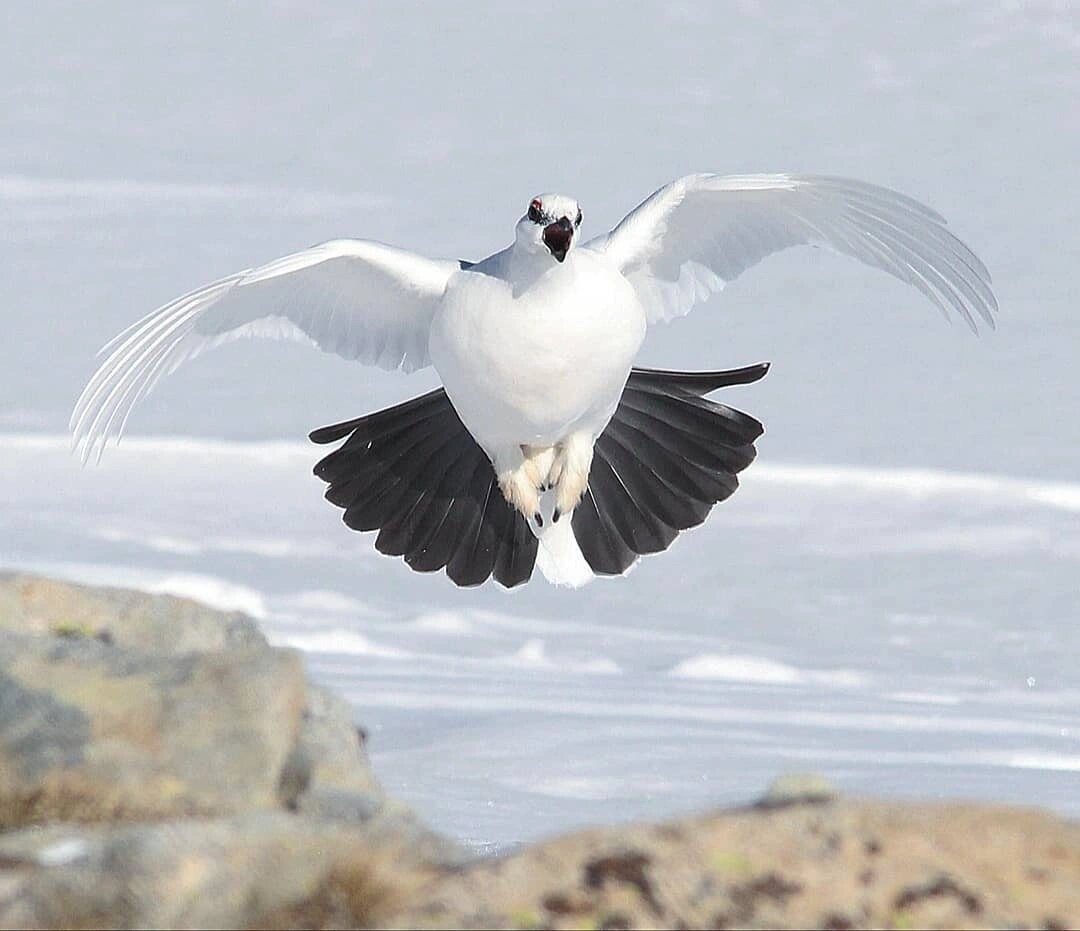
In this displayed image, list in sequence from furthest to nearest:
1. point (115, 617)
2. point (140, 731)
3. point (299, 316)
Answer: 1. point (299, 316)
2. point (115, 617)
3. point (140, 731)

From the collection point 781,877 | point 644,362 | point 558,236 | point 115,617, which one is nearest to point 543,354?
point 558,236

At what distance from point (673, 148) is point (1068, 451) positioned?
6.92 metres

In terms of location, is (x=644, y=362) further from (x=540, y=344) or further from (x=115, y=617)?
(x=115, y=617)

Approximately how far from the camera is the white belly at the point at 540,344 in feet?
18.0

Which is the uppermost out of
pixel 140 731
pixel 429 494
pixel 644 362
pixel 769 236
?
pixel 644 362

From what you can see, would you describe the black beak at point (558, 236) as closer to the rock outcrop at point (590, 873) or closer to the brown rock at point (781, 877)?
the rock outcrop at point (590, 873)

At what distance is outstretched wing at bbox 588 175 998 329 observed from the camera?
5961 mm

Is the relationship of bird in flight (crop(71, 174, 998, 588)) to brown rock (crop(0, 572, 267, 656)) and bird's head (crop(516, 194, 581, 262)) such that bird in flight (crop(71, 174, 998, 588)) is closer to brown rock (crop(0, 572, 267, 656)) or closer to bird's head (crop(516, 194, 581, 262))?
bird's head (crop(516, 194, 581, 262))

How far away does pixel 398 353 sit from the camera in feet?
20.4

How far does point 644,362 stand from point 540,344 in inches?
306

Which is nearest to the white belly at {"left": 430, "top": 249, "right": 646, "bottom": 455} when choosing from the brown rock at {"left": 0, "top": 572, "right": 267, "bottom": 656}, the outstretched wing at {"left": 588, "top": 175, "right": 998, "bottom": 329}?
the outstretched wing at {"left": 588, "top": 175, "right": 998, "bottom": 329}

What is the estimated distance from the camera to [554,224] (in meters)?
5.25

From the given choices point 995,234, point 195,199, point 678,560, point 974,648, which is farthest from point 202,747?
point 195,199

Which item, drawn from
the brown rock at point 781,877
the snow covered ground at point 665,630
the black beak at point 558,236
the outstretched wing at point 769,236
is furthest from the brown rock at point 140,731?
the outstretched wing at point 769,236
